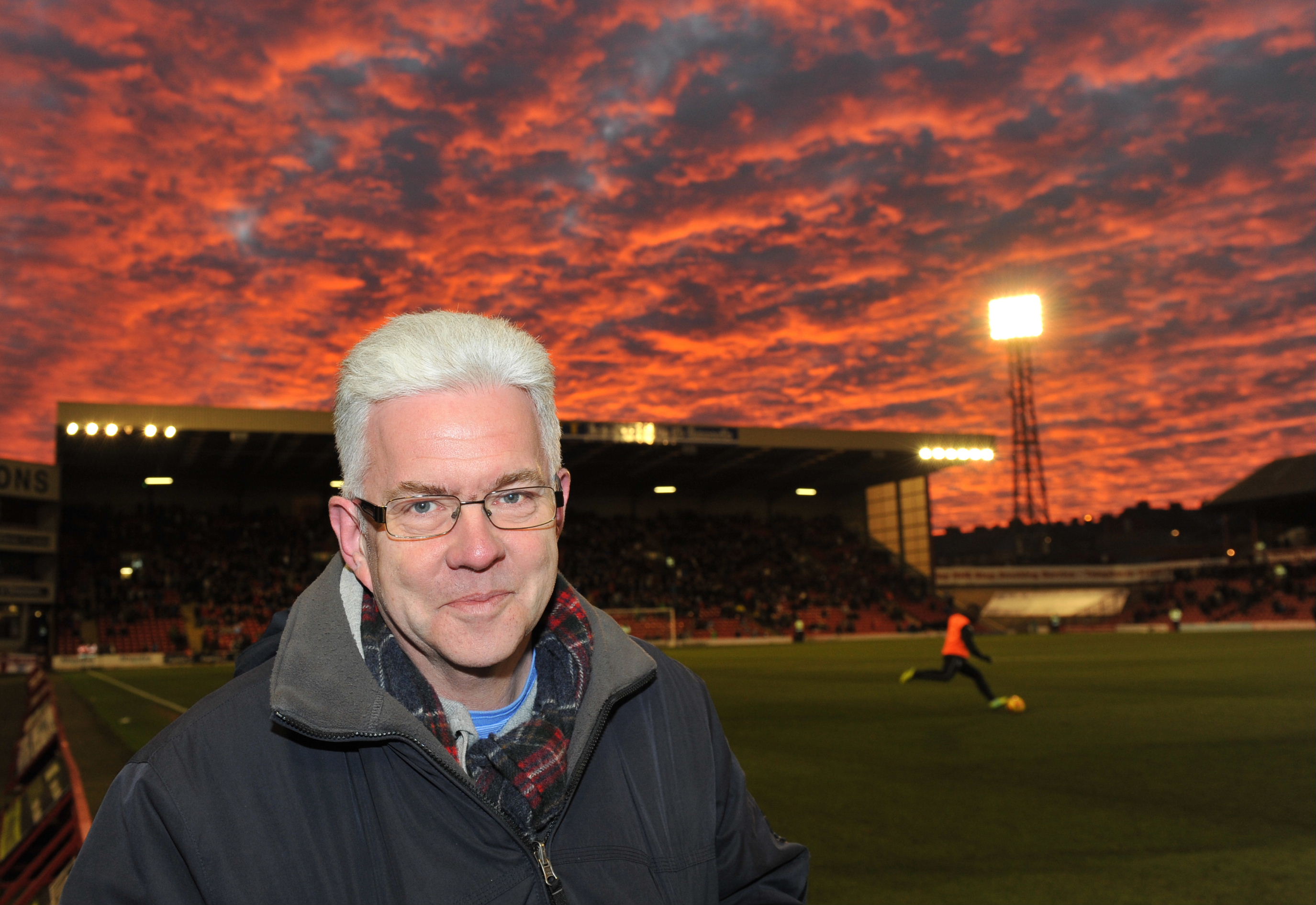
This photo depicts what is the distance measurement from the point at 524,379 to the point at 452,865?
94cm

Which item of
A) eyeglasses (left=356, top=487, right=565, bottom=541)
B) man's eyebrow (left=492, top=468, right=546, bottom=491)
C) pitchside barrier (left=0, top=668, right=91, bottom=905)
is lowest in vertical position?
pitchside barrier (left=0, top=668, right=91, bottom=905)

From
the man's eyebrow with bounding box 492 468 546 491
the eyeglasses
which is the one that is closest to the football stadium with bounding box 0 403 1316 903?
the eyeglasses

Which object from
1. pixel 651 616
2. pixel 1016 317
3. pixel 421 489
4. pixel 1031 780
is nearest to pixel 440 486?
pixel 421 489

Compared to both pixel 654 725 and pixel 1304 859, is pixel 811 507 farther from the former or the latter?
pixel 654 725

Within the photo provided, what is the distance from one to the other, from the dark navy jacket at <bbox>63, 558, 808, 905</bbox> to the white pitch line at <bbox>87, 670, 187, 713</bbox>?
10.2 metres

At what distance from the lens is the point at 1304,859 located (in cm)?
590

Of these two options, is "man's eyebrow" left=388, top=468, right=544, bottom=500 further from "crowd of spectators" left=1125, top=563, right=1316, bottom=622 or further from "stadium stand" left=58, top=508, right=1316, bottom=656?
"crowd of spectators" left=1125, top=563, right=1316, bottom=622

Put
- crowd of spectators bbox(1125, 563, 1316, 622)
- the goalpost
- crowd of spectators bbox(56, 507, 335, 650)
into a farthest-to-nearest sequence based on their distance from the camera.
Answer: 1. crowd of spectators bbox(1125, 563, 1316, 622)
2. the goalpost
3. crowd of spectators bbox(56, 507, 335, 650)

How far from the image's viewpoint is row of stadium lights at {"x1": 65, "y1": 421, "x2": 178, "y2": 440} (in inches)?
1312

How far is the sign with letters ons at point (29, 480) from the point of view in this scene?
3694 cm

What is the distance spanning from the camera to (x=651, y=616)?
4631 cm

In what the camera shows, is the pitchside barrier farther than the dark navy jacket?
Yes

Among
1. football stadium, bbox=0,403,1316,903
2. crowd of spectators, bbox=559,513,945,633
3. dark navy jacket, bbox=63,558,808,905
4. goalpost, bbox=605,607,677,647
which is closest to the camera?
dark navy jacket, bbox=63,558,808,905

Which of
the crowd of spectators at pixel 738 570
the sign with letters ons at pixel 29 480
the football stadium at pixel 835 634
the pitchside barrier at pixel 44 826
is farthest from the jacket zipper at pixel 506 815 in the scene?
the crowd of spectators at pixel 738 570
